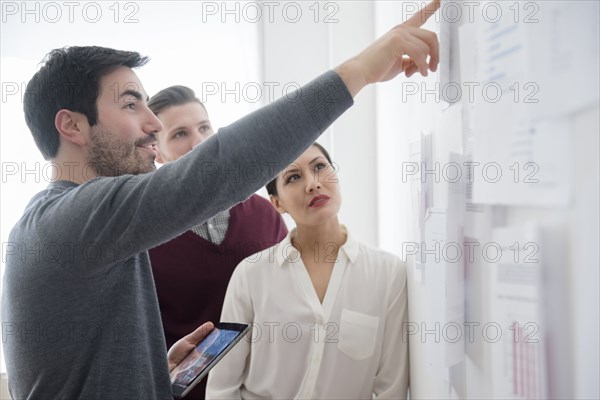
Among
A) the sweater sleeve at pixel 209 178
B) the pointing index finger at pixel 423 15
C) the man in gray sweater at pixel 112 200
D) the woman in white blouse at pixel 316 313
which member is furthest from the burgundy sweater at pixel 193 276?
the pointing index finger at pixel 423 15

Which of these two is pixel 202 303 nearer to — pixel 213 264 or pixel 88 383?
pixel 213 264

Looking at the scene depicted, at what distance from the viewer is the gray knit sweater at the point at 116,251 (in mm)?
672

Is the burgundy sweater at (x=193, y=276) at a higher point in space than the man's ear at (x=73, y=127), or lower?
lower

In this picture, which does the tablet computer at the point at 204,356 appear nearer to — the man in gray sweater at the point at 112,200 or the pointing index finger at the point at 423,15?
the man in gray sweater at the point at 112,200

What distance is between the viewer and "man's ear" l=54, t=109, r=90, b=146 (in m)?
0.91

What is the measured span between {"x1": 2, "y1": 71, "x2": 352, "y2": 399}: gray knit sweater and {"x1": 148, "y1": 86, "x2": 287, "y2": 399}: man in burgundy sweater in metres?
0.65

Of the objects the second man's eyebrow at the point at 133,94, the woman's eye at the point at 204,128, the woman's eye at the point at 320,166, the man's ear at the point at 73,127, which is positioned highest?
the woman's eye at the point at 204,128

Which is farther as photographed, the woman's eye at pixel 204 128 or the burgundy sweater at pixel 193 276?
the woman's eye at pixel 204 128

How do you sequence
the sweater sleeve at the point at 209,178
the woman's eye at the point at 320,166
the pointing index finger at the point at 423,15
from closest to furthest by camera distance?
the sweater sleeve at the point at 209,178 < the pointing index finger at the point at 423,15 < the woman's eye at the point at 320,166

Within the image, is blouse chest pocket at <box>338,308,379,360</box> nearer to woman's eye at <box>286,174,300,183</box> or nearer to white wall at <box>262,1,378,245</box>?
woman's eye at <box>286,174,300,183</box>

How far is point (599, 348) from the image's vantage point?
0.45 meters

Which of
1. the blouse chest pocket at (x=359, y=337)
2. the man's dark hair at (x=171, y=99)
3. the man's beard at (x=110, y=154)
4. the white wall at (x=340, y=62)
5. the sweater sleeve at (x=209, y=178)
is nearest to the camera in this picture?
the sweater sleeve at (x=209, y=178)

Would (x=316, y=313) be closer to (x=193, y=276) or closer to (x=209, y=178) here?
(x=193, y=276)

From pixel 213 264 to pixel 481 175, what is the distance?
1.11 m
